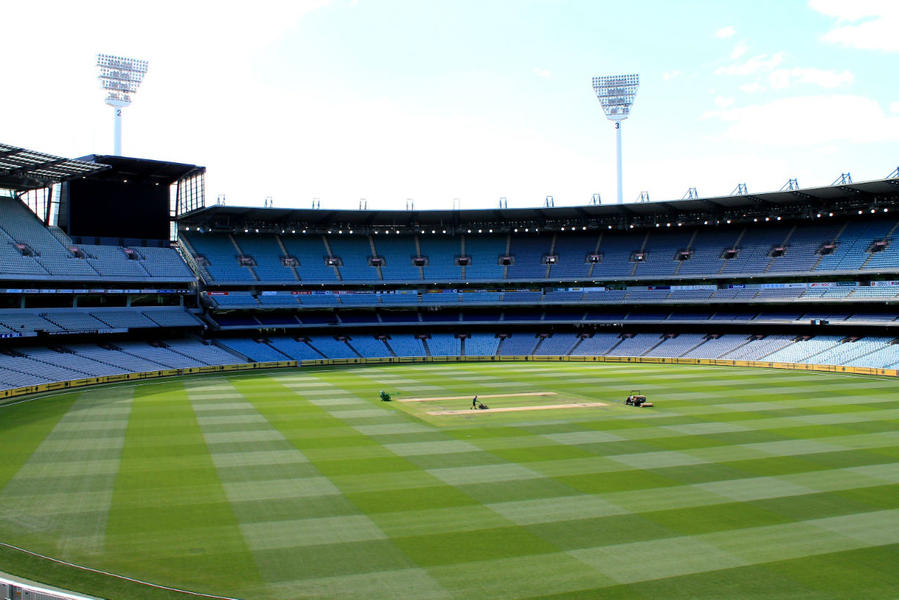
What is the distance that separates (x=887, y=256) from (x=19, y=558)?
65152 mm

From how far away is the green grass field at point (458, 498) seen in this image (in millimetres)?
14164

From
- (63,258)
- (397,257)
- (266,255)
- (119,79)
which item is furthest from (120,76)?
(397,257)

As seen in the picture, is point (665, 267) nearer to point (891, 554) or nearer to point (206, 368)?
point (206, 368)

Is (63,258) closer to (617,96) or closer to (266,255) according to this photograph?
(266,255)

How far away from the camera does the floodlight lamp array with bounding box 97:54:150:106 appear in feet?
208

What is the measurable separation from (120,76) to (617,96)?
52978mm

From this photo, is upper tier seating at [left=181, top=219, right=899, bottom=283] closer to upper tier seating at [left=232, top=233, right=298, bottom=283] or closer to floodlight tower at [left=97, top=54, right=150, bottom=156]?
upper tier seating at [left=232, top=233, right=298, bottom=283]

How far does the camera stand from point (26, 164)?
50344 millimetres

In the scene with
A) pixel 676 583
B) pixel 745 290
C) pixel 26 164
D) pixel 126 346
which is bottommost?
pixel 676 583

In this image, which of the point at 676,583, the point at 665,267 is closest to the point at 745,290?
the point at 665,267

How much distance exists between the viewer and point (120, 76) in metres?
64.1

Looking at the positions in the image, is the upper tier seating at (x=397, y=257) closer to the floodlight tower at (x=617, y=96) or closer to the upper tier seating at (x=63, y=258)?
the upper tier seating at (x=63, y=258)

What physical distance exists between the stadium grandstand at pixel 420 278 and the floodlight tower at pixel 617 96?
39.5 feet

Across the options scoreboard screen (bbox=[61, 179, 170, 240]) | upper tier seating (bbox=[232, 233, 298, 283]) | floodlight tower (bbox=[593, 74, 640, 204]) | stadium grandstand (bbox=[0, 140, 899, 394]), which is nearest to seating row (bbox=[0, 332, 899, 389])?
stadium grandstand (bbox=[0, 140, 899, 394])
